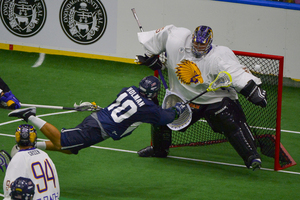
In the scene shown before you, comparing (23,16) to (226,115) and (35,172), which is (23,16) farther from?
(35,172)

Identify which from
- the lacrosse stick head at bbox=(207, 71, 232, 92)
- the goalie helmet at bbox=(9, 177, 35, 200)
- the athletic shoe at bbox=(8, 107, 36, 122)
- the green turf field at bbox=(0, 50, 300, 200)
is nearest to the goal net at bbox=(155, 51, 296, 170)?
the green turf field at bbox=(0, 50, 300, 200)

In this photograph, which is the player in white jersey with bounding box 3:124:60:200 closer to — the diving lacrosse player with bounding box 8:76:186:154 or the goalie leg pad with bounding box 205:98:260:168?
the diving lacrosse player with bounding box 8:76:186:154

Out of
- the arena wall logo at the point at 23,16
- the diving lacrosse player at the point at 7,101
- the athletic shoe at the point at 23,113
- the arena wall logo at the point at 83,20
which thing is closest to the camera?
the athletic shoe at the point at 23,113

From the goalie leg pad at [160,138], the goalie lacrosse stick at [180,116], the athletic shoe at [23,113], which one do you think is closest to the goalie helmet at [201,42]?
the goalie lacrosse stick at [180,116]

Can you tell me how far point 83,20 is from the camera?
34.8ft

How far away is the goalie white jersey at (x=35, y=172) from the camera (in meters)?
A: 4.60

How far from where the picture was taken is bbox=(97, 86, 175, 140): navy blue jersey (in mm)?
5965

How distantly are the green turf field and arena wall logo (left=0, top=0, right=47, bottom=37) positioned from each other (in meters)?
1.38

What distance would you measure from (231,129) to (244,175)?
0.61 metres

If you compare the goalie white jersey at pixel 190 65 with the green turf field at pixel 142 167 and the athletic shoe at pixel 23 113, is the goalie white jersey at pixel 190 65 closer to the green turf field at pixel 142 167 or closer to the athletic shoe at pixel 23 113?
the green turf field at pixel 142 167

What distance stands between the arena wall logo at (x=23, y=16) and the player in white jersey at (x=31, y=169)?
6.27 m

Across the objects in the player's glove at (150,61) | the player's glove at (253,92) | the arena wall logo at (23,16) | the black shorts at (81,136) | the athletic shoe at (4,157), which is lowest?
the athletic shoe at (4,157)

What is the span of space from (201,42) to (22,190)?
124 inches

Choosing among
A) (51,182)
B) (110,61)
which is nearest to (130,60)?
(110,61)
